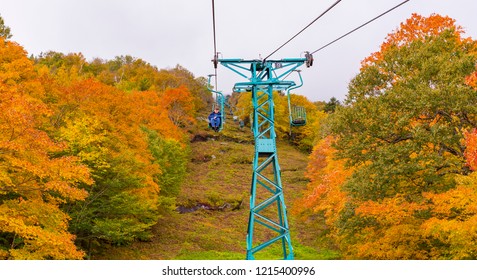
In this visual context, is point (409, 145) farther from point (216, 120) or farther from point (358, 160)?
point (216, 120)

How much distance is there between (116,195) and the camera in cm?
2186

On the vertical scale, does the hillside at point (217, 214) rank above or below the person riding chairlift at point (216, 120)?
below

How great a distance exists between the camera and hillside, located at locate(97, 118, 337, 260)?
30516 mm

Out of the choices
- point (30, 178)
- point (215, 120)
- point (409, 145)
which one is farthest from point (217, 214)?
point (30, 178)

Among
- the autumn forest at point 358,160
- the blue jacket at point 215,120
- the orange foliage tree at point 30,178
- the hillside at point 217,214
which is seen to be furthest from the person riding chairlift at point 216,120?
the hillside at point 217,214

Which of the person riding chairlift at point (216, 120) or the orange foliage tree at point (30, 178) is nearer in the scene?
the orange foliage tree at point (30, 178)

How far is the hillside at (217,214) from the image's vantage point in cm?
3052

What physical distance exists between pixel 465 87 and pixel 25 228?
15328 mm

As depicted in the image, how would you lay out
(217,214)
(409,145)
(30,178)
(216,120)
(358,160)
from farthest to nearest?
(217,214) → (216,120) → (358,160) → (409,145) → (30,178)

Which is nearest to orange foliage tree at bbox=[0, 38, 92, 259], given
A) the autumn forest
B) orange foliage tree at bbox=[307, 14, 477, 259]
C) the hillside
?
the autumn forest

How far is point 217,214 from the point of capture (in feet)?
137

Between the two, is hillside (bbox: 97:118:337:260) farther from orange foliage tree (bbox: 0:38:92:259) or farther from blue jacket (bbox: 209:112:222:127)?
orange foliage tree (bbox: 0:38:92:259)

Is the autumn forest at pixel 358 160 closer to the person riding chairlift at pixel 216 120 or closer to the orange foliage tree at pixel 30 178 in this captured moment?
the orange foliage tree at pixel 30 178
